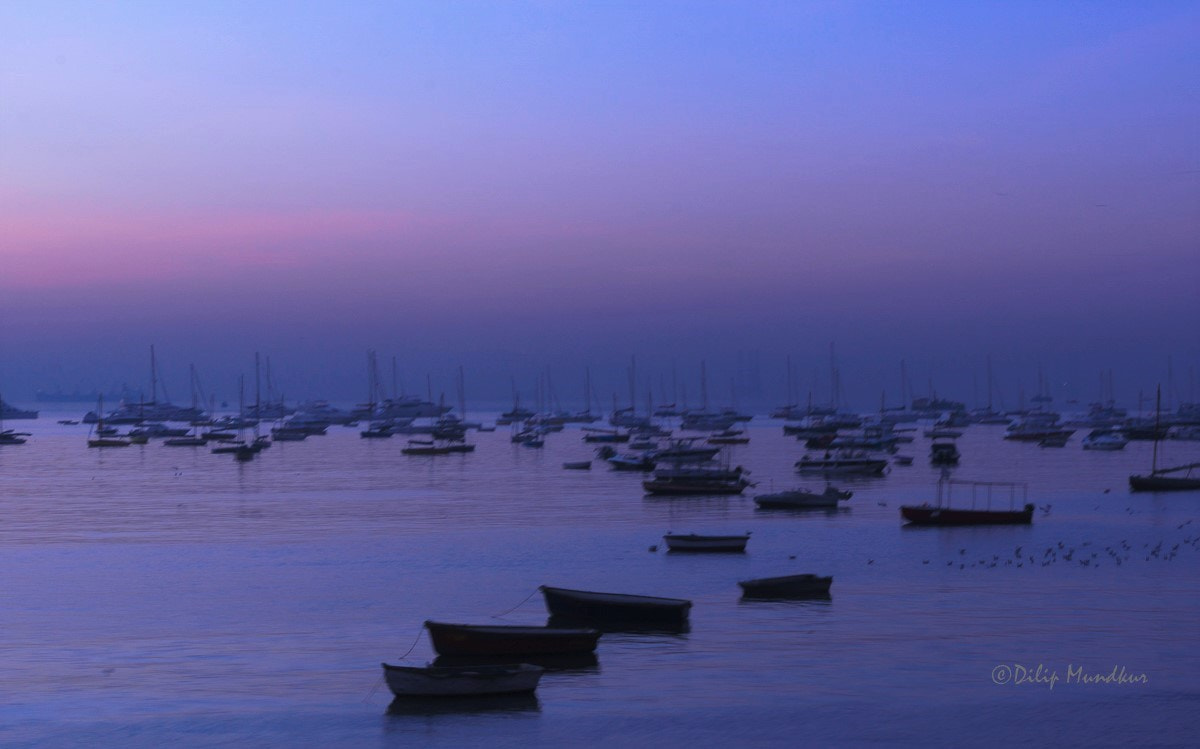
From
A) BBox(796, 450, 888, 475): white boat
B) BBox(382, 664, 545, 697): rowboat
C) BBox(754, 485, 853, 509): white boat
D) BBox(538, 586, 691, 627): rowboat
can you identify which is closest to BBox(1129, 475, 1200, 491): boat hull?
BBox(754, 485, 853, 509): white boat

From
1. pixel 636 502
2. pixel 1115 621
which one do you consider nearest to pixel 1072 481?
pixel 636 502

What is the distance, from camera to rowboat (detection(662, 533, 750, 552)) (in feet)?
139

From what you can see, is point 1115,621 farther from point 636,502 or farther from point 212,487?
point 212,487

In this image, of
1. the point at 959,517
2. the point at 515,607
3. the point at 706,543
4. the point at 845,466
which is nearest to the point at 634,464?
the point at 845,466

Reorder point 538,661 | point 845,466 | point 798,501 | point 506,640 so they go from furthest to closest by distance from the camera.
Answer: point 845,466
point 798,501
point 538,661
point 506,640

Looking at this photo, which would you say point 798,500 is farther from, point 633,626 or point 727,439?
point 727,439

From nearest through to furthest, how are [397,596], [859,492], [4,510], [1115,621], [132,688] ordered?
[132,688], [1115,621], [397,596], [4,510], [859,492]

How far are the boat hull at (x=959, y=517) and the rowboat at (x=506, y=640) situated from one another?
2904 centimetres

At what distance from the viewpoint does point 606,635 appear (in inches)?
1091

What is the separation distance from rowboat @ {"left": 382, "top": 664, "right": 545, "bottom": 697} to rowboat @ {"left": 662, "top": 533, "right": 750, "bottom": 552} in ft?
68.4

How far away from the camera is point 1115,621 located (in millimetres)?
29078

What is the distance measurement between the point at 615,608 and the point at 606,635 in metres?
0.73

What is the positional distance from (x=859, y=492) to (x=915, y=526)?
2022cm

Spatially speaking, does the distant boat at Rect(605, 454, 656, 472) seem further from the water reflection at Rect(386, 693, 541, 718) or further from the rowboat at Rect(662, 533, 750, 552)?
the water reflection at Rect(386, 693, 541, 718)
